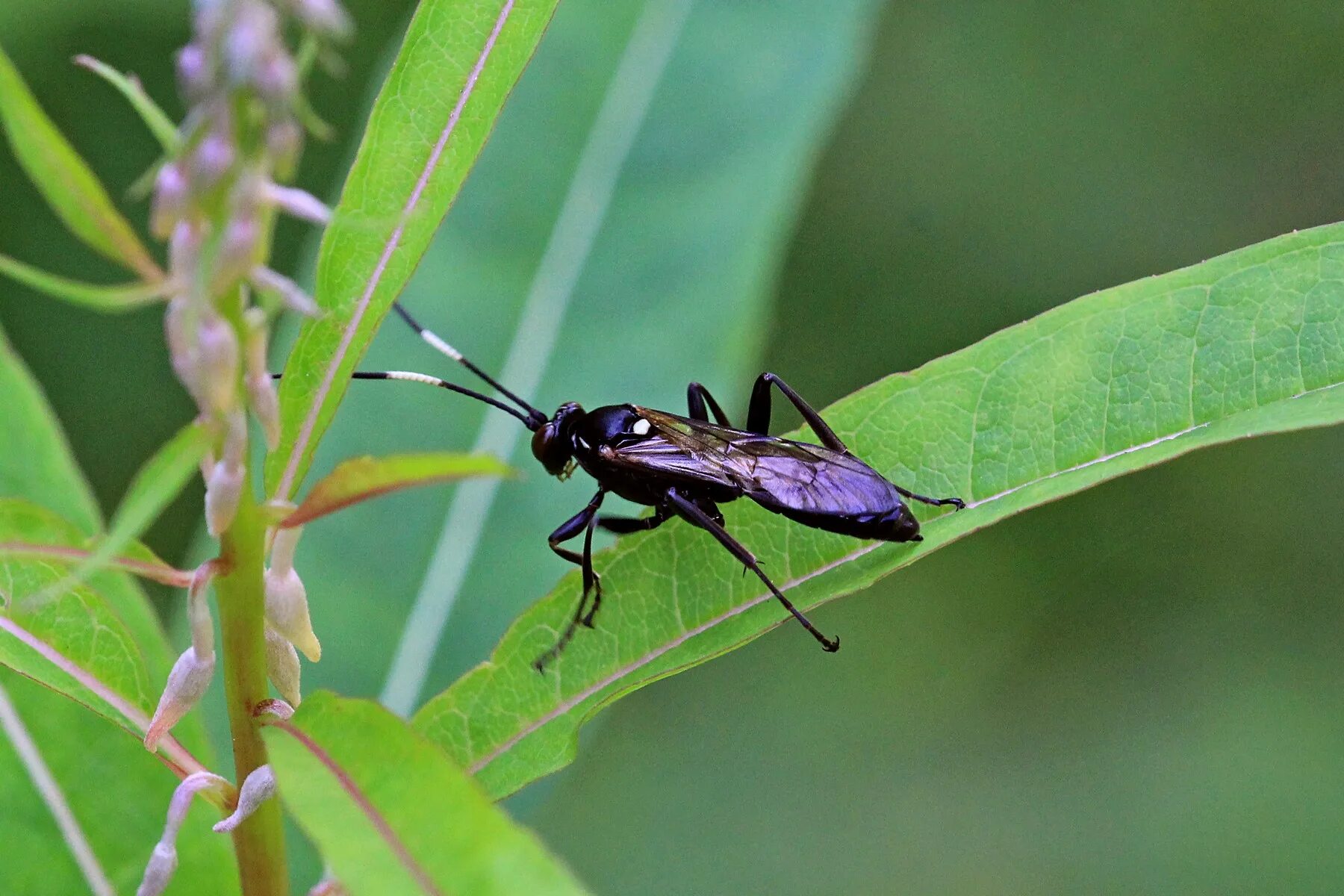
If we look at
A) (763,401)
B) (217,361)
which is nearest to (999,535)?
(763,401)

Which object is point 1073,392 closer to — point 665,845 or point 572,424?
point 572,424

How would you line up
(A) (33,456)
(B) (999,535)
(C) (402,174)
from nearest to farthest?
(C) (402,174), (A) (33,456), (B) (999,535)

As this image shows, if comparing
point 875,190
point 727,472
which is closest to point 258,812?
point 727,472

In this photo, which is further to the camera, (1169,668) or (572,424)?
(1169,668)

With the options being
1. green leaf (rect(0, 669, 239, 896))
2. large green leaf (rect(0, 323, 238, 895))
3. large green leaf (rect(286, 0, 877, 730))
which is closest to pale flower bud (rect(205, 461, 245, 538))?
large green leaf (rect(0, 323, 238, 895))

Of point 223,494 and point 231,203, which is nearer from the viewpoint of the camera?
point 231,203

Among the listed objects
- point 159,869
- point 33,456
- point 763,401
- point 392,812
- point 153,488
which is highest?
point 153,488

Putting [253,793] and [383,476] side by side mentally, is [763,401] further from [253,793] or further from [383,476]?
[383,476]
